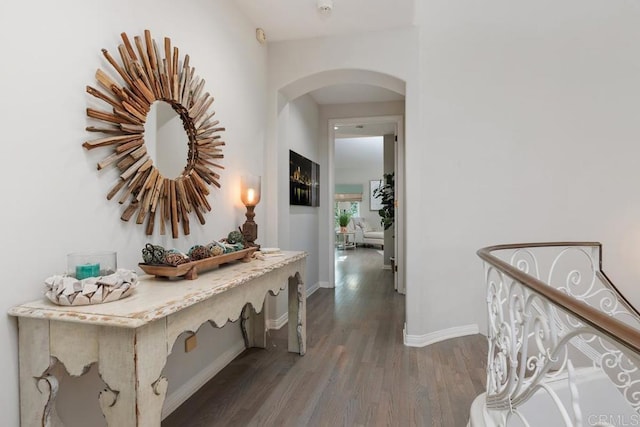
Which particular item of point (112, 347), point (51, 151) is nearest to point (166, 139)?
point (51, 151)

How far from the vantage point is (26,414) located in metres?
1.20

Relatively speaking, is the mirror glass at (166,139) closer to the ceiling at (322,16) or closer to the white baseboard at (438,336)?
the ceiling at (322,16)

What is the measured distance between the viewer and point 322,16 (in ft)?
9.29

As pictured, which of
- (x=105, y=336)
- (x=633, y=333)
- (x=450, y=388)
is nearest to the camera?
(x=633, y=333)

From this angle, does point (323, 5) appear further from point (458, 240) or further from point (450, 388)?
point (450, 388)

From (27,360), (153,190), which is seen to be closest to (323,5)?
(153,190)

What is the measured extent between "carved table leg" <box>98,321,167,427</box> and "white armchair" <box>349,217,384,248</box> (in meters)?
9.70

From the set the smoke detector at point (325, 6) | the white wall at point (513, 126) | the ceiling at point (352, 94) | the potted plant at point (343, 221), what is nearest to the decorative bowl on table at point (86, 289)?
the white wall at point (513, 126)

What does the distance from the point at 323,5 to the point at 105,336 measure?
258cm

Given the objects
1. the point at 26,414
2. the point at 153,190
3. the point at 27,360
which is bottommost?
the point at 26,414

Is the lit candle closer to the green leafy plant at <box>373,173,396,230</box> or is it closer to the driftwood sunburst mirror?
the driftwood sunburst mirror

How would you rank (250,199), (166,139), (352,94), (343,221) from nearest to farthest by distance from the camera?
(166,139) → (250,199) → (352,94) → (343,221)

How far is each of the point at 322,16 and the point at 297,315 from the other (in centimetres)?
243

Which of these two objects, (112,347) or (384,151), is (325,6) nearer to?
(112,347)
